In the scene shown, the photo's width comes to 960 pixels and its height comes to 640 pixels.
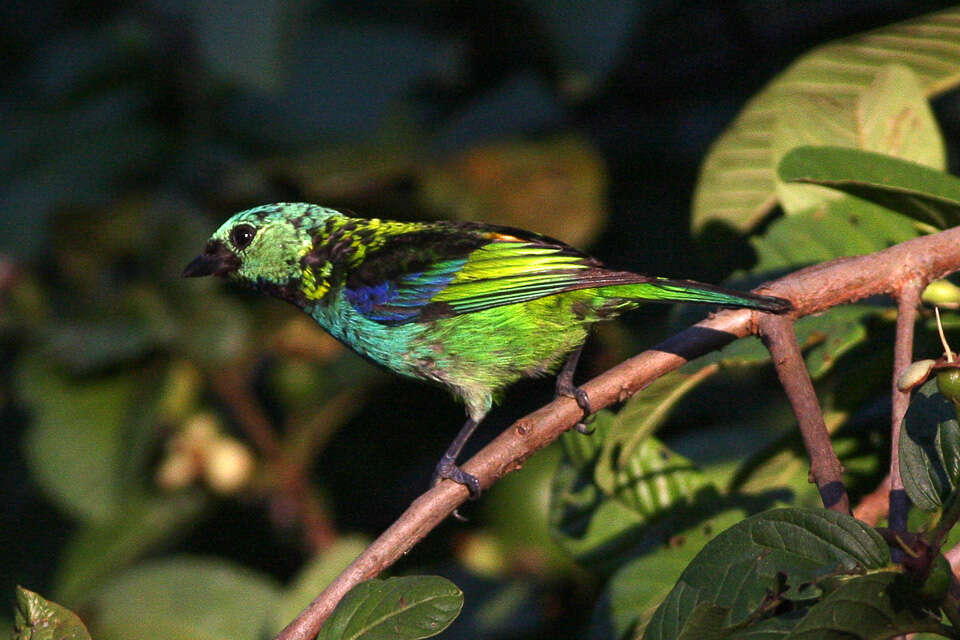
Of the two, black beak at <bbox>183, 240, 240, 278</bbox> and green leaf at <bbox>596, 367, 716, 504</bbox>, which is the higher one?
black beak at <bbox>183, 240, 240, 278</bbox>

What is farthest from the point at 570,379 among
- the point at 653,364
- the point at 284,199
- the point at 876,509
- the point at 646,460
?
the point at 284,199

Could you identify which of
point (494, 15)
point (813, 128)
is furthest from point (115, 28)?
point (813, 128)

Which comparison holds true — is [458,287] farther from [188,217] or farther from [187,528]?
[187,528]

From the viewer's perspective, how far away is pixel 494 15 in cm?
486

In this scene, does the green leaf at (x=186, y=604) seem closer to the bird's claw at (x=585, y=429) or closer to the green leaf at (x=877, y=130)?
the bird's claw at (x=585, y=429)

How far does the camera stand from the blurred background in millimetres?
3984

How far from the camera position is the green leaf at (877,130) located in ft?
8.48

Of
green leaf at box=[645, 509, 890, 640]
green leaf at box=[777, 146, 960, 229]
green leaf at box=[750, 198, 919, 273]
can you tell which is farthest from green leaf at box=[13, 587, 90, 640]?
green leaf at box=[750, 198, 919, 273]

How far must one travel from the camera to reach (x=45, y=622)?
1680 mm

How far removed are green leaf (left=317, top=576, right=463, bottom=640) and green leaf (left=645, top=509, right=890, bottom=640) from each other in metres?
0.32

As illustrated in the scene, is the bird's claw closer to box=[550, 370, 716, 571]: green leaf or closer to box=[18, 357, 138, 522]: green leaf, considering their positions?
box=[550, 370, 716, 571]: green leaf

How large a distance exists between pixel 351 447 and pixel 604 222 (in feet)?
4.85

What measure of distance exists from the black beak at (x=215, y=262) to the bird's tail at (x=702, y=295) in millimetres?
1399

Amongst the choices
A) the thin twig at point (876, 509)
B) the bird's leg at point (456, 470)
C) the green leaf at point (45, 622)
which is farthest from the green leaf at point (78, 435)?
the thin twig at point (876, 509)
